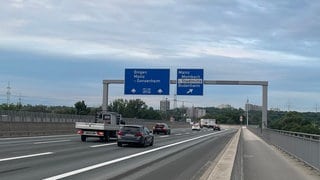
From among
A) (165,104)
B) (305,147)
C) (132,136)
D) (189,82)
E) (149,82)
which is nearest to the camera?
(305,147)

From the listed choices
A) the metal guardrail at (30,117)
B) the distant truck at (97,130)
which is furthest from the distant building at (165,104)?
the distant truck at (97,130)

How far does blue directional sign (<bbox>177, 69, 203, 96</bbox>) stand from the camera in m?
54.8

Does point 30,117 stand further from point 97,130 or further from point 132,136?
point 132,136

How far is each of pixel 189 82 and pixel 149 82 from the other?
403cm

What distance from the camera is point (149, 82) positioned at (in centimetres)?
5406

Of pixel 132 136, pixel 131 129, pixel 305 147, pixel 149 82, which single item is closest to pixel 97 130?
pixel 131 129

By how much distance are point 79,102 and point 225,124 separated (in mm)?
85447

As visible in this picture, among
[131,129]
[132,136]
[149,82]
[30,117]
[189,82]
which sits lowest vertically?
[132,136]

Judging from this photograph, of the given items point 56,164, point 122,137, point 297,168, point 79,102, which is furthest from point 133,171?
point 79,102

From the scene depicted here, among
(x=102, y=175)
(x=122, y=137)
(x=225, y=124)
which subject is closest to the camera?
(x=102, y=175)

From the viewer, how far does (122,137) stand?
1383 inches

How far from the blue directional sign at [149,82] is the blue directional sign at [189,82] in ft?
4.54

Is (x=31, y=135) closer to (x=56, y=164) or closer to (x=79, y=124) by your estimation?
(x=79, y=124)

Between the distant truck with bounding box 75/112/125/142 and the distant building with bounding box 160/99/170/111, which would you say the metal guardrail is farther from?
the distant building with bounding box 160/99/170/111
